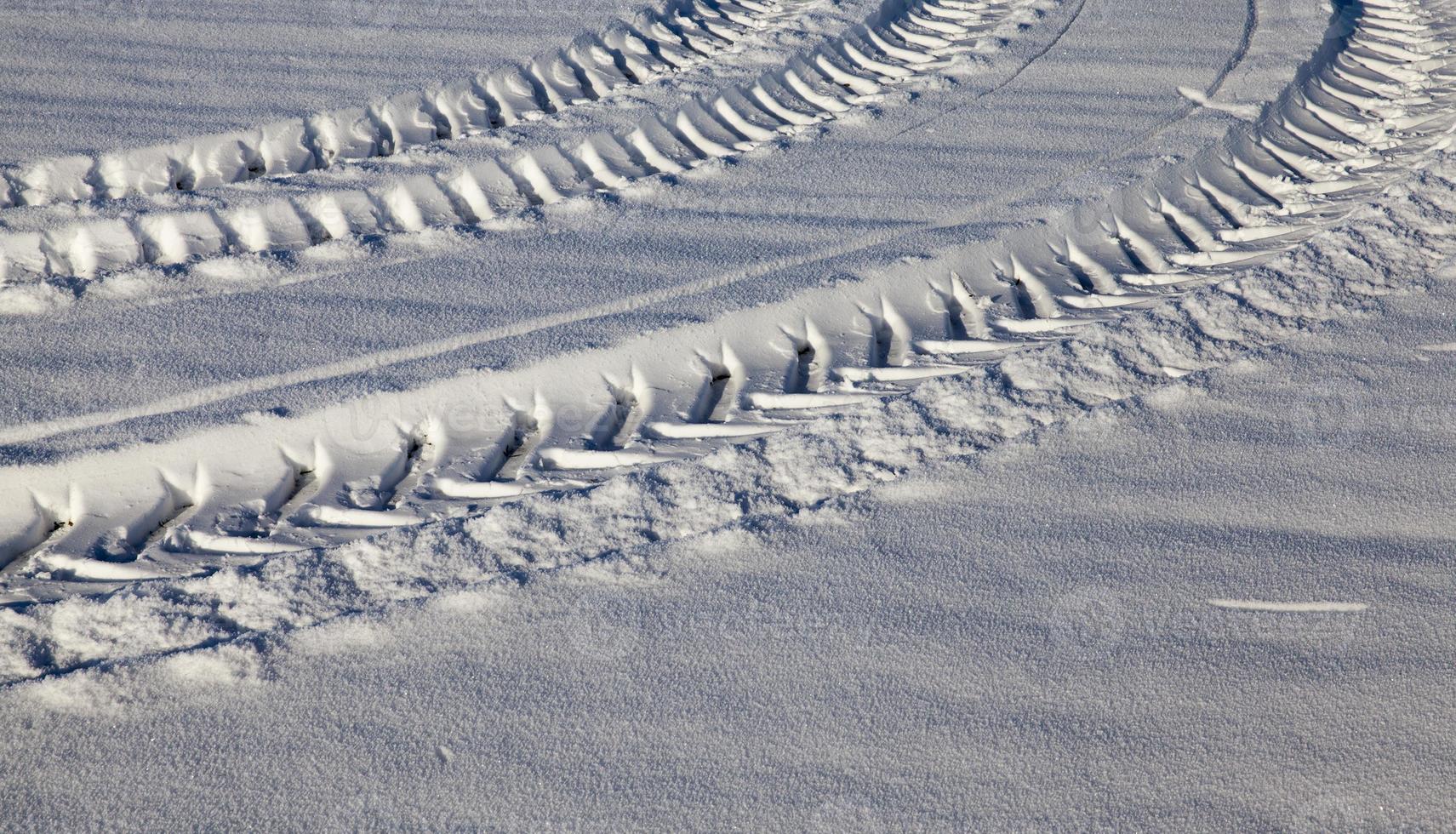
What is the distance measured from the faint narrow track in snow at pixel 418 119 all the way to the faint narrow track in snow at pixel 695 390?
1.37 metres

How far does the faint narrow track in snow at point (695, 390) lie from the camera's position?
7.65 feet

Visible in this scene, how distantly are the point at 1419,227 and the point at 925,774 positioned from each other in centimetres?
237

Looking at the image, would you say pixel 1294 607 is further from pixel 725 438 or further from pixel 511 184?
pixel 511 184

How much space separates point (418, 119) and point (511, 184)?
620 millimetres

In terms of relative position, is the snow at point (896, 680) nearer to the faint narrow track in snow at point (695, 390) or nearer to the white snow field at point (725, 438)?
the white snow field at point (725, 438)

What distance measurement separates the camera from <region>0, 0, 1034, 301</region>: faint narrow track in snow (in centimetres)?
310

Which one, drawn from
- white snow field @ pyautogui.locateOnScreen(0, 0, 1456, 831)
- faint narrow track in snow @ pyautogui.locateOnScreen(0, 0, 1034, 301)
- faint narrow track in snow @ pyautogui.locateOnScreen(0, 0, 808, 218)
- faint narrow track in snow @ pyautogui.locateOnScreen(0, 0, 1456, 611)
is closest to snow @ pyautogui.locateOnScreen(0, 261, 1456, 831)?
white snow field @ pyautogui.locateOnScreen(0, 0, 1456, 831)

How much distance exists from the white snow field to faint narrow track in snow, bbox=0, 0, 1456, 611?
0.04 feet

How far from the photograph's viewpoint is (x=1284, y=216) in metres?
3.19

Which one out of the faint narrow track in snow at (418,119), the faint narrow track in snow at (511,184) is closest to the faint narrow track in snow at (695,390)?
the faint narrow track in snow at (511,184)

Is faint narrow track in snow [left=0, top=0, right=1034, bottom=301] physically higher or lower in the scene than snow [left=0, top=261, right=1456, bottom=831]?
higher

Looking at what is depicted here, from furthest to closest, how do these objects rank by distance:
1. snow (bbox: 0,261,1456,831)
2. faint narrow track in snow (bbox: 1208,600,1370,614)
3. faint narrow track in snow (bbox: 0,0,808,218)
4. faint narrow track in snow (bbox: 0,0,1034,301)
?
faint narrow track in snow (bbox: 0,0,808,218) → faint narrow track in snow (bbox: 0,0,1034,301) → faint narrow track in snow (bbox: 1208,600,1370,614) → snow (bbox: 0,261,1456,831)

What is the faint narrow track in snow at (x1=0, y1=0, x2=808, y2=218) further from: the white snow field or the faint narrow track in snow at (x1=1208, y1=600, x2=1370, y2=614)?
the faint narrow track in snow at (x1=1208, y1=600, x2=1370, y2=614)

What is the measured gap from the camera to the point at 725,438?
252 cm
